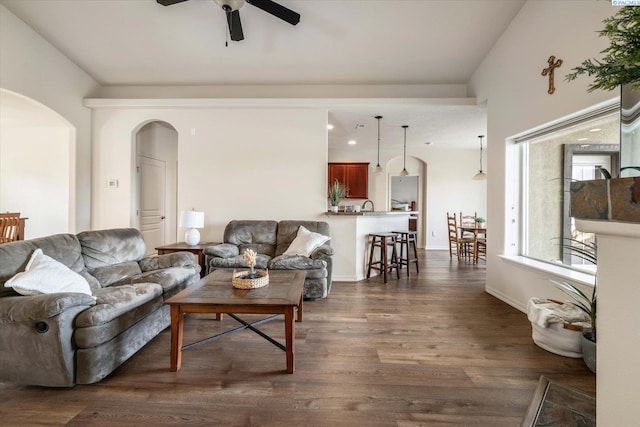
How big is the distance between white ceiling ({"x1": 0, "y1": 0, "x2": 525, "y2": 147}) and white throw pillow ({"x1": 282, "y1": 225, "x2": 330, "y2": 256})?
213 cm

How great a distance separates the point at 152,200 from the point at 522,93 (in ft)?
20.7

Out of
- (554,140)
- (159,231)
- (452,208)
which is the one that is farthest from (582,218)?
(452,208)

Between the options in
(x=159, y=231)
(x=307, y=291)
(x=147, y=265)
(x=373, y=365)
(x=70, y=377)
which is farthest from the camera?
(x=159, y=231)

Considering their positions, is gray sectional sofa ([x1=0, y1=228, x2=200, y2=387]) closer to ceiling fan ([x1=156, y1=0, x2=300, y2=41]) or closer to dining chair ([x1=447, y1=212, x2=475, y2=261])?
ceiling fan ([x1=156, y1=0, x2=300, y2=41])

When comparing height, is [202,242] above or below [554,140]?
below

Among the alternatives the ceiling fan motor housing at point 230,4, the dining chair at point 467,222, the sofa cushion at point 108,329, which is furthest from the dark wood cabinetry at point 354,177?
the sofa cushion at point 108,329

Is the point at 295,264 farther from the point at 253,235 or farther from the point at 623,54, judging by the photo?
the point at 623,54

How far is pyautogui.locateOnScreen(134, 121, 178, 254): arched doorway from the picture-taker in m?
5.40

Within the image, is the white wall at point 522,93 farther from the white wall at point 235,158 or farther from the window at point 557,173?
the white wall at point 235,158

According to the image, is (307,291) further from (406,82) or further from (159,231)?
(159,231)

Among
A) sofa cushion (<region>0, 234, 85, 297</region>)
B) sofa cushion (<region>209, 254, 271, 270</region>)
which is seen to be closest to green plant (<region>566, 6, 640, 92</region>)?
sofa cushion (<region>0, 234, 85, 297</region>)

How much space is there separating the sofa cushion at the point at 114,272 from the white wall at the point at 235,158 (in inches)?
69.4

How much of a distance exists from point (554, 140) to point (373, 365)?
10.4 ft

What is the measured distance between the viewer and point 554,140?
326 centimetres
